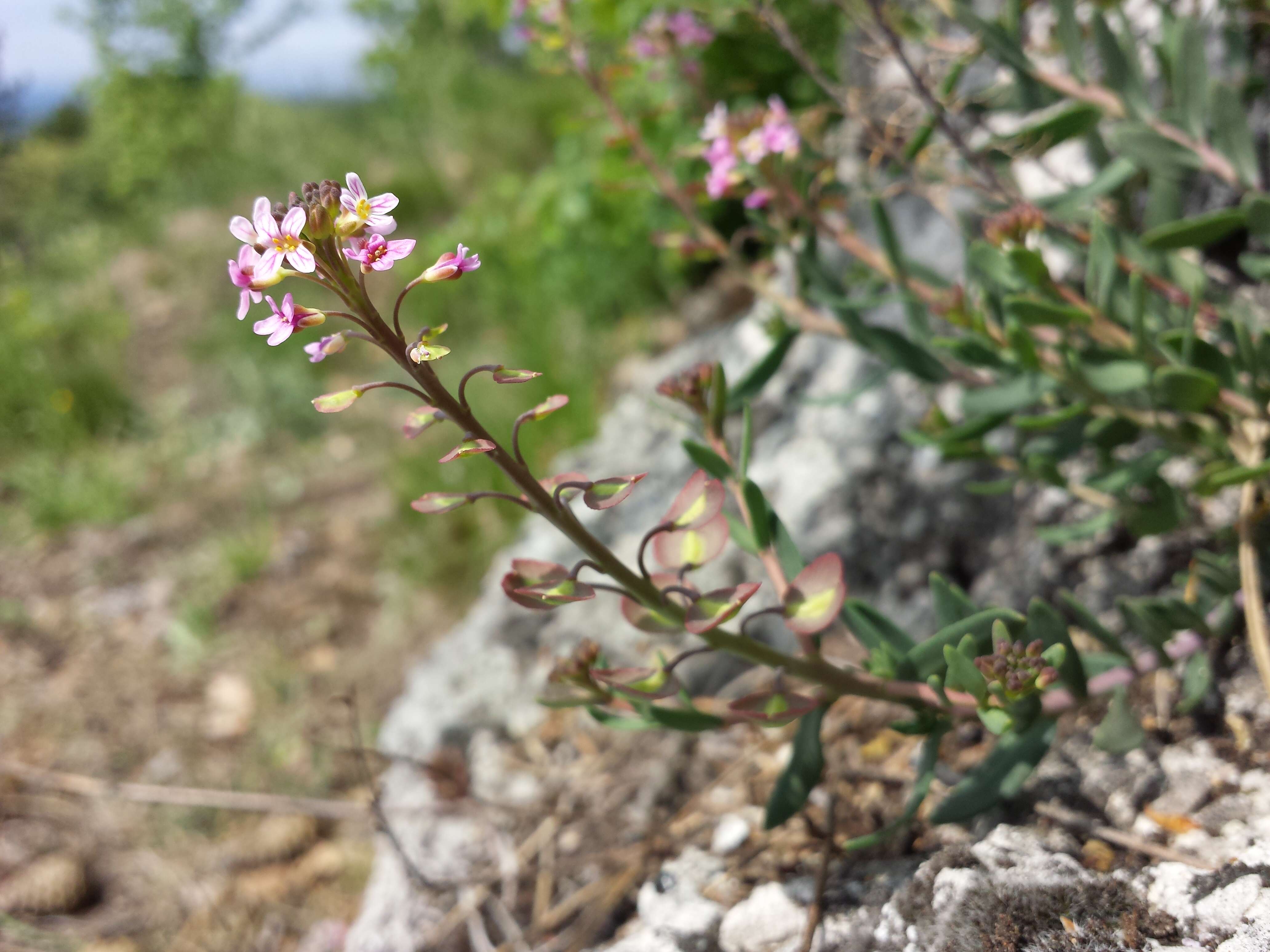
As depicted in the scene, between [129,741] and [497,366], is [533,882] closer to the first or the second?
[497,366]

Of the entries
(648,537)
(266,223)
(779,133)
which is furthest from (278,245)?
(779,133)

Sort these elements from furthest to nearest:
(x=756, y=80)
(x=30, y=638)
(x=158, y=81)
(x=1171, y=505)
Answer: (x=158, y=81) → (x=30, y=638) → (x=756, y=80) → (x=1171, y=505)

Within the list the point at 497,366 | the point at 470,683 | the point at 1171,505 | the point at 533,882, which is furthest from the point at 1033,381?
the point at 470,683

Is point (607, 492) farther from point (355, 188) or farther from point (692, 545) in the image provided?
point (355, 188)

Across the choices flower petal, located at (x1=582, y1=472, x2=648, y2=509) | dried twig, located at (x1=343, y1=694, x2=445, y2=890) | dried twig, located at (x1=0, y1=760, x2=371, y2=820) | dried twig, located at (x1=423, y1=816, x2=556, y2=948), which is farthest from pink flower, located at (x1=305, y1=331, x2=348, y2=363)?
dried twig, located at (x1=423, y1=816, x2=556, y2=948)

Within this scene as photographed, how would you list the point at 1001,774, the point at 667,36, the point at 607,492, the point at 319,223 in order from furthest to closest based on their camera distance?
the point at 667,36, the point at 1001,774, the point at 607,492, the point at 319,223

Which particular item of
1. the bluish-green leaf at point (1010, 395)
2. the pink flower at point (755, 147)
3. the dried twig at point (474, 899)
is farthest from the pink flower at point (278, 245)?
the dried twig at point (474, 899)

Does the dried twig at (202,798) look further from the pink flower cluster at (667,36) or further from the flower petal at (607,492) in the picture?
the pink flower cluster at (667,36)
